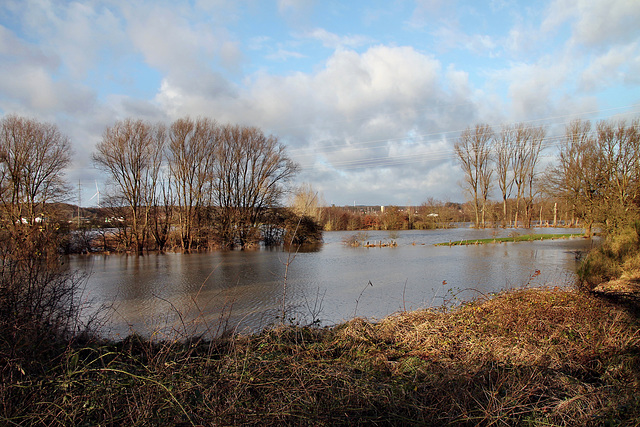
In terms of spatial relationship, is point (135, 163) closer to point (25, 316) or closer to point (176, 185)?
point (176, 185)

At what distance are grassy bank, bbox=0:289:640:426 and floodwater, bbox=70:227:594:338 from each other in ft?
5.34

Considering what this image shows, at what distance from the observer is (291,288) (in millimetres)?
11234

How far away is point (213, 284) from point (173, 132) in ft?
58.3

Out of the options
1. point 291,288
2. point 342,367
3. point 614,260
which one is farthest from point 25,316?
point 614,260

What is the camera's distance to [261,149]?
29375mm

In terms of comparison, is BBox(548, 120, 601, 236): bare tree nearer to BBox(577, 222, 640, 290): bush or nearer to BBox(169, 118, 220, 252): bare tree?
BBox(577, 222, 640, 290): bush

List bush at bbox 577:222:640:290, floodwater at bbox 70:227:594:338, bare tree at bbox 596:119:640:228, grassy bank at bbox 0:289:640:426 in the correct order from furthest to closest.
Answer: bare tree at bbox 596:119:640:228 → bush at bbox 577:222:640:290 → floodwater at bbox 70:227:594:338 → grassy bank at bbox 0:289:640:426

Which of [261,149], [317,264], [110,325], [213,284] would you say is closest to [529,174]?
[261,149]

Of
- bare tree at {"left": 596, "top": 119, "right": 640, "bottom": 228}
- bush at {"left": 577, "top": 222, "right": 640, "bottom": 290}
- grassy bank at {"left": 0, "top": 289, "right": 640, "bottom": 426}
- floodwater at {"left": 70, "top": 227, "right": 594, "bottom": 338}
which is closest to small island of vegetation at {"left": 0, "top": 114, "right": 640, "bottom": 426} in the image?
grassy bank at {"left": 0, "top": 289, "right": 640, "bottom": 426}

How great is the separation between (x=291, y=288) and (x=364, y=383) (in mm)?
8194

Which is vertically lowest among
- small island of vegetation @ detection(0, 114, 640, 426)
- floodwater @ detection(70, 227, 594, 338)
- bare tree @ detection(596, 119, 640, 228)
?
floodwater @ detection(70, 227, 594, 338)

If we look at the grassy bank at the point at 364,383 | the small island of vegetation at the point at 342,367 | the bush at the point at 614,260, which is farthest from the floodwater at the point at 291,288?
the grassy bank at the point at 364,383

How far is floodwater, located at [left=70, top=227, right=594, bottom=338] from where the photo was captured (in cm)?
759

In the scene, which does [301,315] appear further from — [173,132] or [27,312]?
[173,132]
